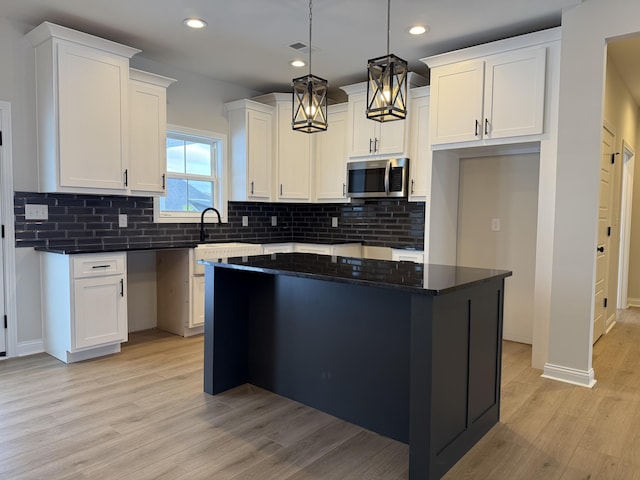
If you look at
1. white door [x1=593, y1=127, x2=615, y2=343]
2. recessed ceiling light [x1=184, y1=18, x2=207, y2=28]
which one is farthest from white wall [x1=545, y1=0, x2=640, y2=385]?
recessed ceiling light [x1=184, y1=18, x2=207, y2=28]

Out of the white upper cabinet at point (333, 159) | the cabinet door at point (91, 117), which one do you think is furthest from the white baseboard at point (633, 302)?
the cabinet door at point (91, 117)

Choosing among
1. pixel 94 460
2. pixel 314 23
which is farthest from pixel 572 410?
pixel 314 23

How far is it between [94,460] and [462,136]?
11.1 ft

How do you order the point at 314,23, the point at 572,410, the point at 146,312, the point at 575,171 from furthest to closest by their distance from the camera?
the point at 146,312
the point at 314,23
the point at 575,171
the point at 572,410

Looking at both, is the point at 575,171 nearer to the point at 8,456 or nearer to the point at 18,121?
the point at 8,456

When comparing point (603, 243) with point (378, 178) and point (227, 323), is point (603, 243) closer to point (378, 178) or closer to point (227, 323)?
point (378, 178)

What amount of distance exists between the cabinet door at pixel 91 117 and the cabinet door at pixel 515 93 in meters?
3.01

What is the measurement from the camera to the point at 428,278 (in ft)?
7.00

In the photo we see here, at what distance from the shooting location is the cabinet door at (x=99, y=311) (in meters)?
3.43

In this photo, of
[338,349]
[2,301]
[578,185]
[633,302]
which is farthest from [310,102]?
[633,302]

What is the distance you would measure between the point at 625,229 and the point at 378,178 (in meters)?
3.43

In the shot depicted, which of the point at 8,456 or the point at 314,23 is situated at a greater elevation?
the point at 314,23

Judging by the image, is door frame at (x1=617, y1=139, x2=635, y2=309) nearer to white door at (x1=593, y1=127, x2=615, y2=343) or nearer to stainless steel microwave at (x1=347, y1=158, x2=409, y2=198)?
white door at (x1=593, y1=127, x2=615, y2=343)

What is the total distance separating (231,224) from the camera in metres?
5.17
